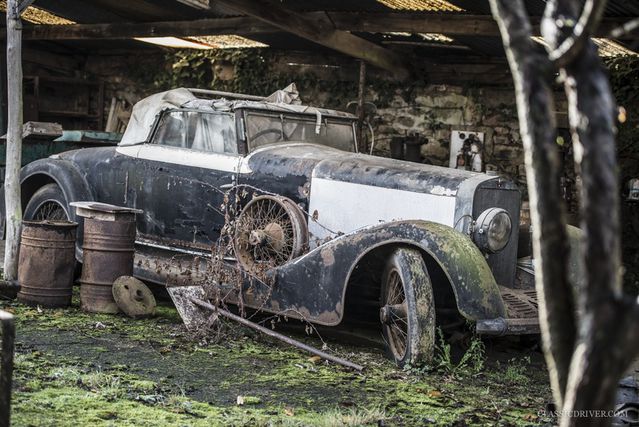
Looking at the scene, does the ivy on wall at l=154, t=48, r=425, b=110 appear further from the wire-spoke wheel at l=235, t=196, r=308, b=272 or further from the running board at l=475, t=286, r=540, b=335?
the running board at l=475, t=286, r=540, b=335

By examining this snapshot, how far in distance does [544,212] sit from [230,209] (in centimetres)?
470

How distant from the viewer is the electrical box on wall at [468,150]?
33.2ft

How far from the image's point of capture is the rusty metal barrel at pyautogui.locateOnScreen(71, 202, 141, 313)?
6551 millimetres

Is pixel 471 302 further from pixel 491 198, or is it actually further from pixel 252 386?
pixel 252 386

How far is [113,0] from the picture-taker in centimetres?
998

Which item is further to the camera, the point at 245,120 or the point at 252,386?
the point at 245,120

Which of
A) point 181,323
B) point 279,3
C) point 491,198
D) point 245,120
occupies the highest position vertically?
point 279,3

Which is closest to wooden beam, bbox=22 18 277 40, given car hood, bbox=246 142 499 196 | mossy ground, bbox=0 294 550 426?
car hood, bbox=246 142 499 196

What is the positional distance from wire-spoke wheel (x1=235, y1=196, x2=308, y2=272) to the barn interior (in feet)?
2.30

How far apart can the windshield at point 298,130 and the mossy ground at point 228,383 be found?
1.70m

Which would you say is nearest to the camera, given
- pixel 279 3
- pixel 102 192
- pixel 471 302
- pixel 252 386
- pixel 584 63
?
pixel 584 63

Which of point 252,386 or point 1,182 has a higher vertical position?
point 1,182

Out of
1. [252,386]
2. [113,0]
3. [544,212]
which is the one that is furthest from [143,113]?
[544,212]

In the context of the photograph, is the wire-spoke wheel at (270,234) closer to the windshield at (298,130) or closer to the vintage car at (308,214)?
the vintage car at (308,214)
